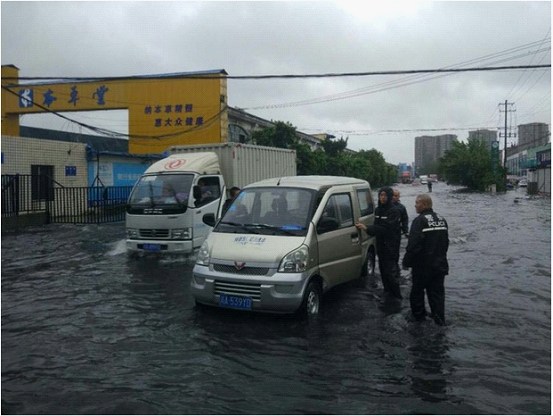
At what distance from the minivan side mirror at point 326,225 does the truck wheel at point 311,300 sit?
0.75m

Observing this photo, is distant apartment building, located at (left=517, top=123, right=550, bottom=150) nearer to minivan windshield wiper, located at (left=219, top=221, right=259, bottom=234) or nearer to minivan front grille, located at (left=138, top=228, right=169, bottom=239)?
minivan front grille, located at (left=138, top=228, right=169, bottom=239)

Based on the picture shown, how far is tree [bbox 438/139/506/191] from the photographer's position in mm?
61188

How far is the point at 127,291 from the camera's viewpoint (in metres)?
8.72

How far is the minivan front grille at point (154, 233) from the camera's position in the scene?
11.3 meters

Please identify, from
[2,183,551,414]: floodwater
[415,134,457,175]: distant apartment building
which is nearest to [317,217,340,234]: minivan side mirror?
[2,183,551,414]: floodwater

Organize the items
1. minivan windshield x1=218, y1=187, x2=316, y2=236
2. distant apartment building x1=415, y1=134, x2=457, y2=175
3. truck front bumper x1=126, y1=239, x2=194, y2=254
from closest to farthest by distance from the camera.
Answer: minivan windshield x1=218, y1=187, x2=316, y2=236, truck front bumper x1=126, y1=239, x2=194, y2=254, distant apartment building x1=415, y1=134, x2=457, y2=175

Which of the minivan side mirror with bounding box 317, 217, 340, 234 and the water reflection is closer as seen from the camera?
the water reflection

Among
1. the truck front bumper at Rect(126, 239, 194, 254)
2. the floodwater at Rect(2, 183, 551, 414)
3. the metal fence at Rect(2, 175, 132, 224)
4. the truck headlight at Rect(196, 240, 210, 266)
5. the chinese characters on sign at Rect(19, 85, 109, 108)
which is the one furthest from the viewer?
the chinese characters on sign at Rect(19, 85, 109, 108)

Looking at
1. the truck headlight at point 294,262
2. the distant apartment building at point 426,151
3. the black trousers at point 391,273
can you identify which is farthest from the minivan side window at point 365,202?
the distant apartment building at point 426,151

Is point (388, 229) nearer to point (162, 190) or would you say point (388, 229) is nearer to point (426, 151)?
point (162, 190)

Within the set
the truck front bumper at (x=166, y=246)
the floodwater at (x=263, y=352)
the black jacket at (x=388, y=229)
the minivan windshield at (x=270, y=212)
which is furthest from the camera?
the truck front bumper at (x=166, y=246)

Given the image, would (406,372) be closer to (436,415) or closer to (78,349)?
(436,415)

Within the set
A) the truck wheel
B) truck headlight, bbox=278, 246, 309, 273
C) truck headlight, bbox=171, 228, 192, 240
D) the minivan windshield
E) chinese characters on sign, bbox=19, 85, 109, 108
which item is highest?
chinese characters on sign, bbox=19, 85, 109, 108

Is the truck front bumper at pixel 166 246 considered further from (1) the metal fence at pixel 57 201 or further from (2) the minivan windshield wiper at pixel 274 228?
(1) the metal fence at pixel 57 201
